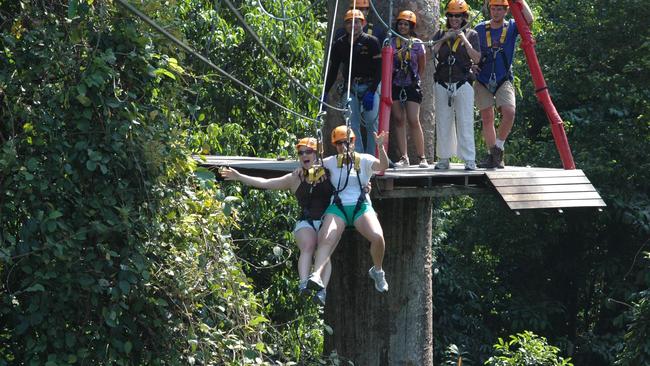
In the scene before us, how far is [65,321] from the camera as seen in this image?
7.45m

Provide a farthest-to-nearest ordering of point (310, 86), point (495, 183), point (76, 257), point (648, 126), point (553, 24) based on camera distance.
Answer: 1. point (553, 24)
2. point (648, 126)
3. point (310, 86)
4. point (495, 183)
5. point (76, 257)

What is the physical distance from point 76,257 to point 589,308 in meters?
12.8

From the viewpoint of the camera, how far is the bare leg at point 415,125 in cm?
972

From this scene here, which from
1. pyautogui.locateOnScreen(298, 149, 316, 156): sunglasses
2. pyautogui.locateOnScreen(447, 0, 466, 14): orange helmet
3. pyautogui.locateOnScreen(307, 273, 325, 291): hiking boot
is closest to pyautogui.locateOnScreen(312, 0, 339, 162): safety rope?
pyautogui.locateOnScreen(298, 149, 316, 156): sunglasses

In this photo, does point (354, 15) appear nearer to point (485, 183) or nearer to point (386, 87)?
point (386, 87)

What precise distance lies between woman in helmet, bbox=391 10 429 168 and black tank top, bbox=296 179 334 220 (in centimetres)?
124

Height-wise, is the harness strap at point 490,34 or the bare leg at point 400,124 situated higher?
the harness strap at point 490,34

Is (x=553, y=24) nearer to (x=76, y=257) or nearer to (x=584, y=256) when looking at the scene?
(x=584, y=256)

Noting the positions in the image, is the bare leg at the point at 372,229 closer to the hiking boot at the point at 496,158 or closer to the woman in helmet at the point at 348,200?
the woman in helmet at the point at 348,200

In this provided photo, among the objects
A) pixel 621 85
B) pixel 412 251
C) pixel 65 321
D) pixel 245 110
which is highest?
pixel 621 85

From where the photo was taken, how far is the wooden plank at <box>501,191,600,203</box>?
9.12 meters

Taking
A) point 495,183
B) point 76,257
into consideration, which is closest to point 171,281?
point 76,257

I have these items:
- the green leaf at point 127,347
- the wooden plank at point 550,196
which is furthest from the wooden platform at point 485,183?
the green leaf at point 127,347

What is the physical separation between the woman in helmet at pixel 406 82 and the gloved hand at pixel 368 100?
0.58 ft
